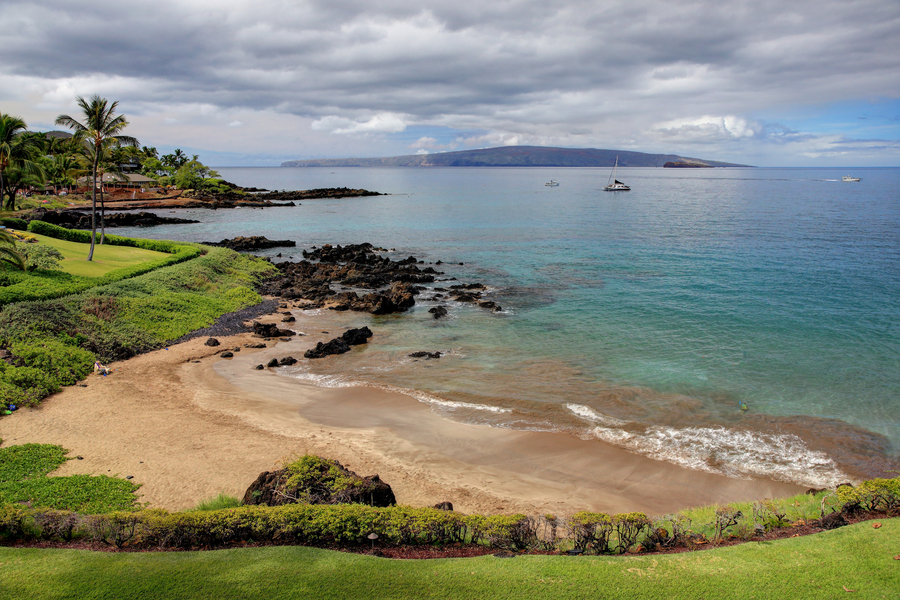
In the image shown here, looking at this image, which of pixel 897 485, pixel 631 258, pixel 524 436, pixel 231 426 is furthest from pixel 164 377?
pixel 631 258

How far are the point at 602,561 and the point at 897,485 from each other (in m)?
6.59

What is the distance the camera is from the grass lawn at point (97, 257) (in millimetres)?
30984

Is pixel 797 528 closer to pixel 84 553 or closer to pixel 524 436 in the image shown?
pixel 524 436

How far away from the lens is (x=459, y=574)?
761 cm

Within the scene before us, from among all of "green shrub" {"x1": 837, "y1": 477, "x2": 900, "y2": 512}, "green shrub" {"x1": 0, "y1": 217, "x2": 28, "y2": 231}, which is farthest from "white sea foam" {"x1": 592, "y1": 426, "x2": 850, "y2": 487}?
"green shrub" {"x1": 0, "y1": 217, "x2": 28, "y2": 231}

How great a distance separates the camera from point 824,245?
54.2 metres

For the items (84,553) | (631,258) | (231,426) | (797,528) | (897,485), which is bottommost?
(231,426)

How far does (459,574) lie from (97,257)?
38634 mm

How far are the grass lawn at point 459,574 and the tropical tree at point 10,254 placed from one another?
77.4 ft

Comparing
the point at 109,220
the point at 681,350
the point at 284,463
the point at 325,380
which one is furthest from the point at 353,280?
the point at 109,220

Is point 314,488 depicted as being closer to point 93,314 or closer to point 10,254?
point 93,314

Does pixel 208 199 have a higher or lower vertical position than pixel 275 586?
higher

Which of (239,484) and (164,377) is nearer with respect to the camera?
(239,484)

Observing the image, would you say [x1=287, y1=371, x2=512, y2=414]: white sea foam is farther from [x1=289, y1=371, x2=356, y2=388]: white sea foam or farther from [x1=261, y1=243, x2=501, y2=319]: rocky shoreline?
[x1=261, y1=243, x2=501, y2=319]: rocky shoreline
